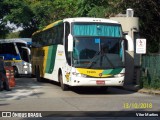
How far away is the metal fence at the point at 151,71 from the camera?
23.3 metres

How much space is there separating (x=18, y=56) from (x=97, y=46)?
1766 cm

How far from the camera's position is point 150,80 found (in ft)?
78.2

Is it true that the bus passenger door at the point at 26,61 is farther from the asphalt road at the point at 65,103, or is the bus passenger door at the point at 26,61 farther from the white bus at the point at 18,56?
the asphalt road at the point at 65,103

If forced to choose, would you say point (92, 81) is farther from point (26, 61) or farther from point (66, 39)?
point (26, 61)

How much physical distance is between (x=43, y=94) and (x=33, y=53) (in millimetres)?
12614

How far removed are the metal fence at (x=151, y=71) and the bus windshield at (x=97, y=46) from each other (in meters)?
3.33

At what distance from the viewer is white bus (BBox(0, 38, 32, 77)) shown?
121 ft

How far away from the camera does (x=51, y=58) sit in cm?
2552

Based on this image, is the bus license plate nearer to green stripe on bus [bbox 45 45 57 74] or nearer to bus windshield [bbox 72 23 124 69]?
bus windshield [bbox 72 23 124 69]

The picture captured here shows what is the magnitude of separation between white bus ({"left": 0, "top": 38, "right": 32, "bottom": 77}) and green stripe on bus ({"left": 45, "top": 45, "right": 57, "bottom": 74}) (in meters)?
10.3

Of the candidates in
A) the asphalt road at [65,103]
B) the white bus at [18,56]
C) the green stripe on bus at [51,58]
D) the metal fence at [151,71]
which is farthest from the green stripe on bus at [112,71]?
the white bus at [18,56]

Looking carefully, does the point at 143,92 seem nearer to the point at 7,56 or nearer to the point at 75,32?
the point at 75,32
